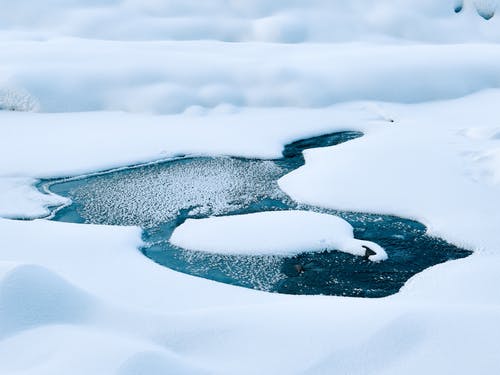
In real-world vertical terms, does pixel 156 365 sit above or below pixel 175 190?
below

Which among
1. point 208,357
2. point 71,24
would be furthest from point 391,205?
point 71,24

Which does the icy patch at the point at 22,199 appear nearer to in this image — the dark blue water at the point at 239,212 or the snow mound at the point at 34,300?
the dark blue water at the point at 239,212

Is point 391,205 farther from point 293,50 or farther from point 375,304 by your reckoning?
point 293,50

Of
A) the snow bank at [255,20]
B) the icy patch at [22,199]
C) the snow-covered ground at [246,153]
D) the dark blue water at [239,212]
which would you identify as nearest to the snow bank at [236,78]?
the snow-covered ground at [246,153]

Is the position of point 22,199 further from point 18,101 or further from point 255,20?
point 255,20

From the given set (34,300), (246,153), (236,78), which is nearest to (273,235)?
(246,153)
